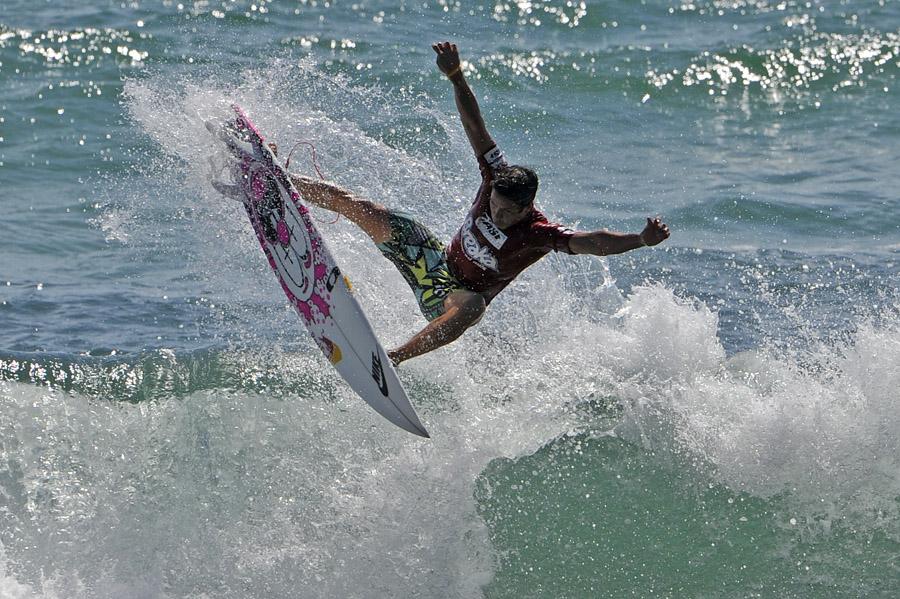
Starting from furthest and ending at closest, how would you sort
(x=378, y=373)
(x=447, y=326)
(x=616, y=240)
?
(x=447, y=326)
(x=378, y=373)
(x=616, y=240)

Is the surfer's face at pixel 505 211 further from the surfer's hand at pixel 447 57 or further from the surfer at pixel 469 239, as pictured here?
the surfer's hand at pixel 447 57

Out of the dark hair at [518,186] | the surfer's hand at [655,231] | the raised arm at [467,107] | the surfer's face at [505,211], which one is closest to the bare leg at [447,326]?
the surfer's face at [505,211]

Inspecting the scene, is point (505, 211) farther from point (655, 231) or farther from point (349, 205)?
point (349, 205)

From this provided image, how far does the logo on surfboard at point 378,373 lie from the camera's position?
21.1 ft

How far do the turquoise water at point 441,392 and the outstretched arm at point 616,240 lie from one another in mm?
1780

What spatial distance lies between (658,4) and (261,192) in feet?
48.4

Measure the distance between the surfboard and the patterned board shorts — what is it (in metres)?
0.73

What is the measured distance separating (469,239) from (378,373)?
1.13 meters

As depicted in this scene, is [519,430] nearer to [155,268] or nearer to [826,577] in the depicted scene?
[826,577]

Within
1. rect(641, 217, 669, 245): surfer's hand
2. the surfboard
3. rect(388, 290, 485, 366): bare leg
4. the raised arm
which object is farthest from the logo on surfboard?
rect(641, 217, 669, 245): surfer's hand

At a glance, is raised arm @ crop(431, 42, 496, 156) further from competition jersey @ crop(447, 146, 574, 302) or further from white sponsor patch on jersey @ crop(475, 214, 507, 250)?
white sponsor patch on jersey @ crop(475, 214, 507, 250)

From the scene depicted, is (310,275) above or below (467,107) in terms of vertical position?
below

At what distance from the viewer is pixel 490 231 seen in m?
6.90

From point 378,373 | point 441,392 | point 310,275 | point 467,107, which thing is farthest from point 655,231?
point 441,392
